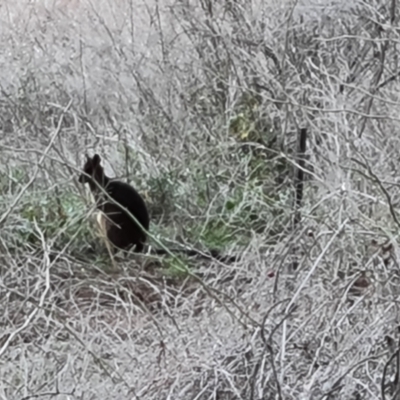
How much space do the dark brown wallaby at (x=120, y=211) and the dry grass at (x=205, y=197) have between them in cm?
12

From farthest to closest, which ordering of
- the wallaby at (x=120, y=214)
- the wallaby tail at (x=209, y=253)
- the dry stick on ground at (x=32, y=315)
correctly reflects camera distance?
the wallaby at (x=120, y=214) → the wallaby tail at (x=209, y=253) → the dry stick on ground at (x=32, y=315)

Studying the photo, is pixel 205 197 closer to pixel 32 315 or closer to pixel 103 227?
pixel 103 227

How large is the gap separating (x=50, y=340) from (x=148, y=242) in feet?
4.74

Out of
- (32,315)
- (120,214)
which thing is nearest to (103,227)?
(120,214)

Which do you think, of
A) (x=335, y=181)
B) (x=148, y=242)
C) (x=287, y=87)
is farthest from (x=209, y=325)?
(x=287, y=87)

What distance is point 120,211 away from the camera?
13.2ft

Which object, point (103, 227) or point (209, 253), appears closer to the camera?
point (209, 253)

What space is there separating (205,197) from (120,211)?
0.63 m

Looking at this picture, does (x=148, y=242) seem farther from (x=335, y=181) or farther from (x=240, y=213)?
(x=335, y=181)

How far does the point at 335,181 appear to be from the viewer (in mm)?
3057

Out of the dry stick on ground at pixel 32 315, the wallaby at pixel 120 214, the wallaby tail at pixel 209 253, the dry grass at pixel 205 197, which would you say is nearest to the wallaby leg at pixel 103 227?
the wallaby at pixel 120 214

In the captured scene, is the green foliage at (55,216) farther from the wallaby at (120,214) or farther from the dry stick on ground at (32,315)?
the dry stick on ground at (32,315)

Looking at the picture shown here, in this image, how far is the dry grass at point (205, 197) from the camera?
7.89 ft

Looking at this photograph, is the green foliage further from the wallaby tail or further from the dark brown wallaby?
the wallaby tail
